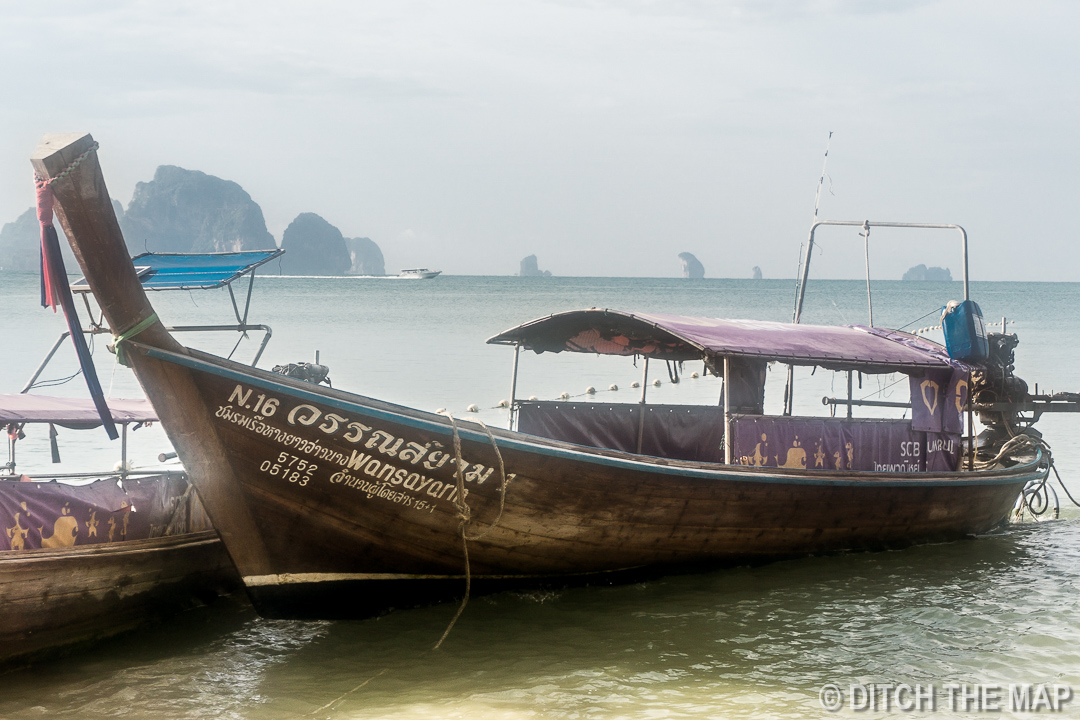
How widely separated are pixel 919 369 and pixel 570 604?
427 centimetres

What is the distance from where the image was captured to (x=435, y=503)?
235 inches

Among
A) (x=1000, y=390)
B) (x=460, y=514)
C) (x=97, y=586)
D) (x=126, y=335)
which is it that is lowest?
(x=97, y=586)

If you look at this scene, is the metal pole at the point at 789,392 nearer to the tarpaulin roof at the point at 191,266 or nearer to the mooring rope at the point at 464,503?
the mooring rope at the point at 464,503

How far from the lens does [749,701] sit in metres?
5.16

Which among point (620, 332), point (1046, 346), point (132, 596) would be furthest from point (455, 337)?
point (132, 596)

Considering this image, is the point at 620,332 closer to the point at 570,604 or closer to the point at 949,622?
the point at 570,604

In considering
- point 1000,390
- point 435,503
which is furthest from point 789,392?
point 435,503

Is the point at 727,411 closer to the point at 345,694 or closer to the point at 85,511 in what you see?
the point at 345,694

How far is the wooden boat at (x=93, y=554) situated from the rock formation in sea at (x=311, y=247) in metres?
132

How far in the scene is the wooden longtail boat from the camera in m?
5.36

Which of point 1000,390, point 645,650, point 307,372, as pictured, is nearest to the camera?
point 645,650

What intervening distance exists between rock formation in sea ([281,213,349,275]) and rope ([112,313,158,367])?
134m

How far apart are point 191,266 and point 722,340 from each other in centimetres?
445
